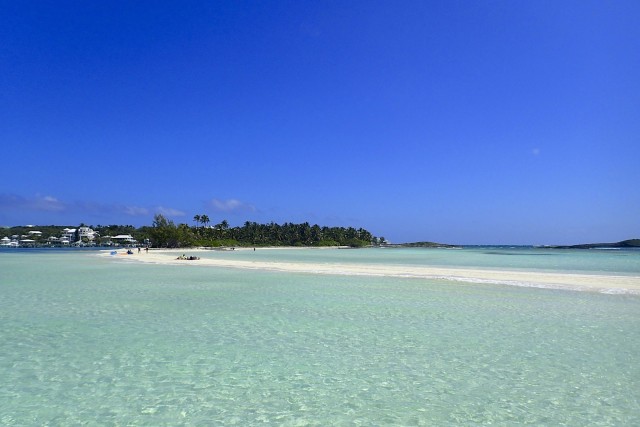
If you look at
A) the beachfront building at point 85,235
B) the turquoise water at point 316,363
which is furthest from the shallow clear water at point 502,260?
the beachfront building at point 85,235

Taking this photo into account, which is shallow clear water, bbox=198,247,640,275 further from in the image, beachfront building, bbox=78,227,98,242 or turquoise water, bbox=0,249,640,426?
beachfront building, bbox=78,227,98,242

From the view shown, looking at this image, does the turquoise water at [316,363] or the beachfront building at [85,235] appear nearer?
the turquoise water at [316,363]

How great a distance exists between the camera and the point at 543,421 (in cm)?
636

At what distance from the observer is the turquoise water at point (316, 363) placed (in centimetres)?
662

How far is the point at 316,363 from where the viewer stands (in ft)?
30.1

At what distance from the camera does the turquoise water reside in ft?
21.7

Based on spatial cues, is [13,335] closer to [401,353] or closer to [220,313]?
[220,313]

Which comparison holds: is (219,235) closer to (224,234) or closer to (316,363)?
(224,234)

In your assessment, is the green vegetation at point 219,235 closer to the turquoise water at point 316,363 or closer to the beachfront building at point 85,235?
the beachfront building at point 85,235

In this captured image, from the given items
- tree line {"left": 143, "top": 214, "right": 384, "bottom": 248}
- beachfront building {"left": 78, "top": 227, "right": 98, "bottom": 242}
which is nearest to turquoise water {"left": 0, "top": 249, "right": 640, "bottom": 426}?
tree line {"left": 143, "top": 214, "right": 384, "bottom": 248}

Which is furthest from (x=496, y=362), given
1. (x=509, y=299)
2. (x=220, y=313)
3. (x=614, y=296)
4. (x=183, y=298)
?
(x=614, y=296)

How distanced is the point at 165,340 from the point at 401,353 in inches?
231

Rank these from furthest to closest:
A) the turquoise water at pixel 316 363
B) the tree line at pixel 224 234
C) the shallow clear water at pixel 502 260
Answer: the tree line at pixel 224 234 → the shallow clear water at pixel 502 260 → the turquoise water at pixel 316 363

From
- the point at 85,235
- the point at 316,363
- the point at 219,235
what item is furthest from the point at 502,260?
the point at 85,235
